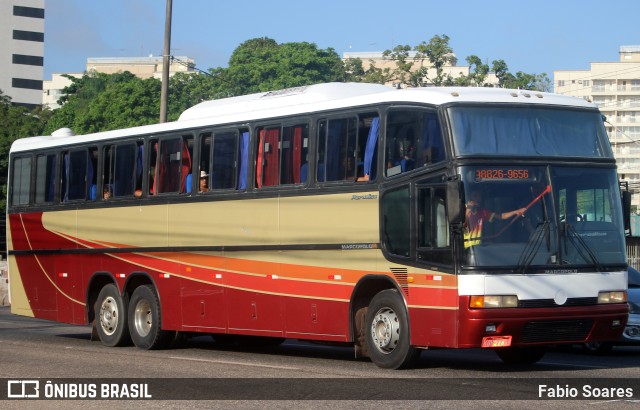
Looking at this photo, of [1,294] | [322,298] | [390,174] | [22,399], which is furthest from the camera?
[1,294]

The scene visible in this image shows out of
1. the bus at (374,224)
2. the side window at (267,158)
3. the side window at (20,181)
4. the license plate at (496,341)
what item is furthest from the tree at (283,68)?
the license plate at (496,341)

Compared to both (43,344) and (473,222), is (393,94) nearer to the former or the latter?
(473,222)

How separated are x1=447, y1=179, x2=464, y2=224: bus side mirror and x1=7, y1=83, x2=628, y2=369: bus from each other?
26 millimetres

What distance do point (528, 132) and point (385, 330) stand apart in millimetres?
3118

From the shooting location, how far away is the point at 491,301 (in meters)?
14.6

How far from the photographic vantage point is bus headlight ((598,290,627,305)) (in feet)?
50.4

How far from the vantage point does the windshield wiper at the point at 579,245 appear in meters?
15.1

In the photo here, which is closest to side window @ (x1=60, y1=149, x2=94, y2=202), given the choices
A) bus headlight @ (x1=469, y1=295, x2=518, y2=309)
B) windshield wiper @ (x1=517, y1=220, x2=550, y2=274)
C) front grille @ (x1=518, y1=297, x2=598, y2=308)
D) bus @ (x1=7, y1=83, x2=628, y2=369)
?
bus @ (x1=7, y1=83, x2=628, y2=369)

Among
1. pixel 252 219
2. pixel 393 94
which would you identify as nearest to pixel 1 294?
Answer: pixel 252 219

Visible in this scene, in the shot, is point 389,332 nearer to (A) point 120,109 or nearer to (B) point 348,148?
(B) point 348,148

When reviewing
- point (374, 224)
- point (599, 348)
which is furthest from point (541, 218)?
point (599, 348)

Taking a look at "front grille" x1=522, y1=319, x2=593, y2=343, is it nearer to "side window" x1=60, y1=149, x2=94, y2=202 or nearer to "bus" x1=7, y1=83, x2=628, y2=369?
"bus" x1=7, y1=83, x2=628, y2=369

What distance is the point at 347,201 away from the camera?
16.5 meters

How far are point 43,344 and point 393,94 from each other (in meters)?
8.64
